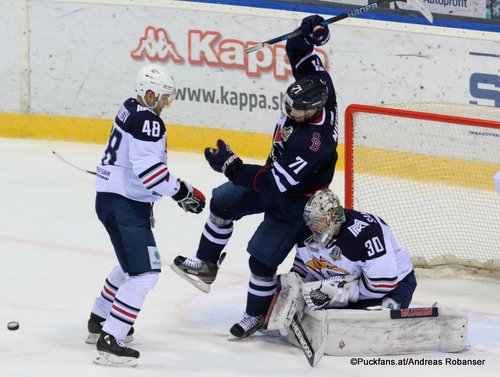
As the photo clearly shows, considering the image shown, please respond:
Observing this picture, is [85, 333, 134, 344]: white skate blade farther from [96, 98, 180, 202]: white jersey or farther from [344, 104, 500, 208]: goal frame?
[344, 104, 500, 208]: goal frame

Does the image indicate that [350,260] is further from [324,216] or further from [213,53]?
[213,53]

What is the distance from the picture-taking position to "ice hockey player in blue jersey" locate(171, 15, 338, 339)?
5.40m

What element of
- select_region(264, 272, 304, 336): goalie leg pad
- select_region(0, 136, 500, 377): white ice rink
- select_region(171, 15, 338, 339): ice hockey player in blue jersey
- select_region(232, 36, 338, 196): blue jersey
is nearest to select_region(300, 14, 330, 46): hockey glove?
select_region(171, 15, 338, 339): ice hockey player in blue jersey

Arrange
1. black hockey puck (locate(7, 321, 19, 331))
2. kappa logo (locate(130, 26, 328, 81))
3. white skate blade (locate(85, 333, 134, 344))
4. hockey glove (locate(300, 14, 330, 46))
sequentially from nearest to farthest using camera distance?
white skate blade (locate(85, 333, 134, 344)), black hockey puck (locate(7, 321, 19, 331)), hockey glove (locate(300, 14, 330, 46)), kappa logo (locate(130, 26, 328, 81))

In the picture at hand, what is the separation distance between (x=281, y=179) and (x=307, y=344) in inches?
26.6

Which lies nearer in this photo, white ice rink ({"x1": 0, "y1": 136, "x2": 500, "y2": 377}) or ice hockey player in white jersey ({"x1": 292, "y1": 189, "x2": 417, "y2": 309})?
white ice rink ({"x1": 0, "y1": 136, "x2": 500, "y2": 377})

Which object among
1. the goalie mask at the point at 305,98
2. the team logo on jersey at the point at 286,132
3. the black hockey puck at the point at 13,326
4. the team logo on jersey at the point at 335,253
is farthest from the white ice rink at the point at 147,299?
the goalie mask at the point at 305,98

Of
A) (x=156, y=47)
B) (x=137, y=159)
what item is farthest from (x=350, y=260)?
(x=156, y=47)

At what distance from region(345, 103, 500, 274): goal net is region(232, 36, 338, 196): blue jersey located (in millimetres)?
1133

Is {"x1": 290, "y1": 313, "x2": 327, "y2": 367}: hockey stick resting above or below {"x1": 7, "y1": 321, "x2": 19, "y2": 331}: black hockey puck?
above

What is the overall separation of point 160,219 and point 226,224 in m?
1.92

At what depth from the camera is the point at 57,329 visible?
5.68 metres

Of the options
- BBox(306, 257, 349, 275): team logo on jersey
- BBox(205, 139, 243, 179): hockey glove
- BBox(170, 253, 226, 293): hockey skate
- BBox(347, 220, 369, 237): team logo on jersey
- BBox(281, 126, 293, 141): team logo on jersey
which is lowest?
BBox(170, 253, 226, 293): hockey skate

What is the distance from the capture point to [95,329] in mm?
5500
